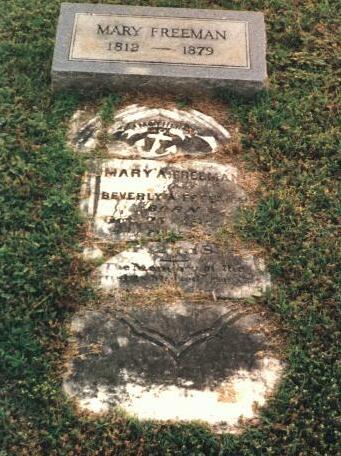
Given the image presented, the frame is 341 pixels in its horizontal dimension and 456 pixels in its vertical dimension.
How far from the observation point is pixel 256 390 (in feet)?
14.2

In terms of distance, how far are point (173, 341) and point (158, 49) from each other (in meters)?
2.78

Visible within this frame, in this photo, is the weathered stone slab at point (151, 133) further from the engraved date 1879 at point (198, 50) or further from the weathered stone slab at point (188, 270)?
the weathered stone slab at point (188, 270)

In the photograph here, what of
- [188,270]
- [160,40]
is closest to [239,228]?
[188,270]

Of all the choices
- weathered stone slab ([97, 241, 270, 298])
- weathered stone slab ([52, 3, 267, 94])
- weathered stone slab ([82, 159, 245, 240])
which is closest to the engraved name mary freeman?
weathered stone slab ([52, 3, 267, 94])

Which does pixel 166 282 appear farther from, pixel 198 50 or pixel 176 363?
pixel 198 50

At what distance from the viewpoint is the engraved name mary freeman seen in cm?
590

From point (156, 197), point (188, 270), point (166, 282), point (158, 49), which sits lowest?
point (166, 282)

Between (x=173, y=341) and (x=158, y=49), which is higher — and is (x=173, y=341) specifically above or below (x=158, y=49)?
below

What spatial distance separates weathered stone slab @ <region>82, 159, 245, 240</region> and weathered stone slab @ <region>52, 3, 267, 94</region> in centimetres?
88

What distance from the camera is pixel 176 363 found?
173 inches

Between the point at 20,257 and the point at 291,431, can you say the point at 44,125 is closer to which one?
the point at 20,257

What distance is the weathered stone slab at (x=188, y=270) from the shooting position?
4.74 metres

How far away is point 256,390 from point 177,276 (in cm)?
97

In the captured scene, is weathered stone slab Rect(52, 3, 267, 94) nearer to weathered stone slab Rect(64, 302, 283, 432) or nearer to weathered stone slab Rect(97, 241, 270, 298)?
weathered stone slab Rect(97, 241, 270, 298)
